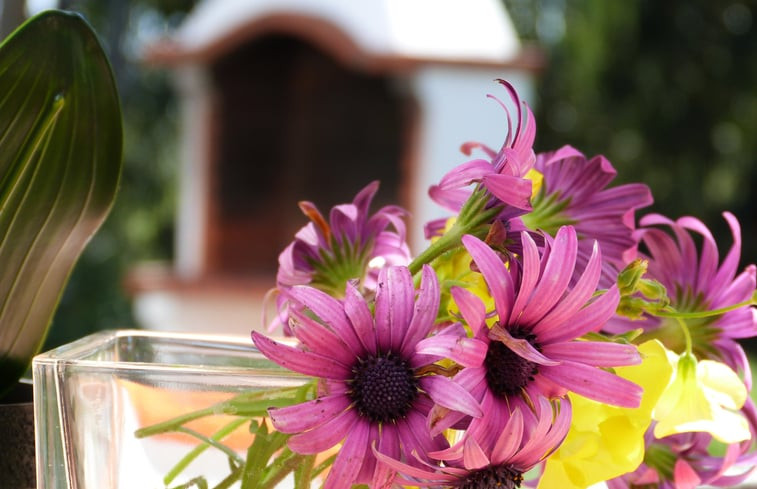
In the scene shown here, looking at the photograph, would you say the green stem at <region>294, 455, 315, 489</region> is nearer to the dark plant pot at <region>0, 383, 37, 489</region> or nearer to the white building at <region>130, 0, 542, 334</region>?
the dark plant pot at <region>0, 383, 37, 489</region>

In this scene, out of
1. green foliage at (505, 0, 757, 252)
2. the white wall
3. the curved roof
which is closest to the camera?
the curved roof

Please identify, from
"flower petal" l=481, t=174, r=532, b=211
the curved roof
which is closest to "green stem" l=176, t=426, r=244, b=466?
"flower petal" l=481, t=174, r=532, b=211

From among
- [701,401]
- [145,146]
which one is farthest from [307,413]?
[145,146]

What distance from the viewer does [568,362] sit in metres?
0.26

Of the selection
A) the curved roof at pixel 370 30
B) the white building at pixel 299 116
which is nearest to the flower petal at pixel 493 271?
the white building at pixel 299 116

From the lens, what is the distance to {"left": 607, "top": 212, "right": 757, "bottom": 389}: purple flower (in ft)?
1.06

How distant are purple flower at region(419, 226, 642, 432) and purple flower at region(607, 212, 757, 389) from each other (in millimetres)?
65

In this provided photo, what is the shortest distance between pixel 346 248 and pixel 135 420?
0.30ft

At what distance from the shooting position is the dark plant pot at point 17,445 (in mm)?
317

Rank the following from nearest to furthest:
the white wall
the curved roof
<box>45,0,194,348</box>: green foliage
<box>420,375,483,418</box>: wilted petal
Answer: <box>420,375,483,418</box>: wilted petal
the curved roof
the white wall
<box>45,0,194,348</box>: green foliage

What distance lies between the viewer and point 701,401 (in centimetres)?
29

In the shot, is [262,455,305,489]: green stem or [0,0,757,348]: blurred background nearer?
[262,455,305,489]: green stem

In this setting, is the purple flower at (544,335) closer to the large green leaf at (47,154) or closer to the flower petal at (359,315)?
the flower petal at (359,315)

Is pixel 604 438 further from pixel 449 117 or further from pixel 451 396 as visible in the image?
pixel 449 117
